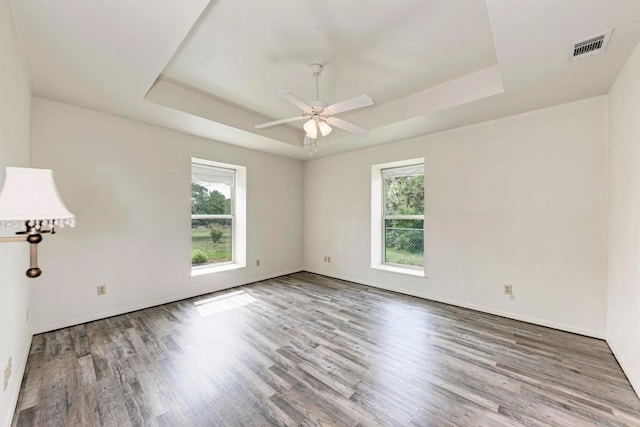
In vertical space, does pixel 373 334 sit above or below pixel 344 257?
below

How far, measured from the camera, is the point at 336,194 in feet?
16.6

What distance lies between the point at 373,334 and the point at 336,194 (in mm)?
2821

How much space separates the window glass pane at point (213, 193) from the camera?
4.18m

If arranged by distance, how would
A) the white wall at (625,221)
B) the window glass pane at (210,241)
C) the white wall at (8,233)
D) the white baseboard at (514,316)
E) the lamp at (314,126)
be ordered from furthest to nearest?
1. the window glass pane at (210,241)
2. the white baseboard at (514,316)
3. the lamp at (314,126)
4. the white wall at (625,221)
5. the white wall at (8,233)

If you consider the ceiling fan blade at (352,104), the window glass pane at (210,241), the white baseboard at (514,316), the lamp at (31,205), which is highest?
the ceiling fan blade at (352,104)

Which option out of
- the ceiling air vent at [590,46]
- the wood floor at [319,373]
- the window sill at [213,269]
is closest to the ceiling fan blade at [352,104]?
the ceiling air vent at [590,46]

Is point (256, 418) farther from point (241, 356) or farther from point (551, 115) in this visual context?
point (551, 115)

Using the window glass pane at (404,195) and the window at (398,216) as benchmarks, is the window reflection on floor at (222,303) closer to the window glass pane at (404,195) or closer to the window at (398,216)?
the window at (398,216)

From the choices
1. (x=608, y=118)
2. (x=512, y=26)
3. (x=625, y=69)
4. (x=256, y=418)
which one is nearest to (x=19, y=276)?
(x=256, y=418)

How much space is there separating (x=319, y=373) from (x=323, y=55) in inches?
108

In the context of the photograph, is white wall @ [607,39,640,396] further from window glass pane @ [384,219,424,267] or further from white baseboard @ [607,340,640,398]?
window glass pane @ [384,219,424,267]

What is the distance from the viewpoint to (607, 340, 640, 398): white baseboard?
185 cm

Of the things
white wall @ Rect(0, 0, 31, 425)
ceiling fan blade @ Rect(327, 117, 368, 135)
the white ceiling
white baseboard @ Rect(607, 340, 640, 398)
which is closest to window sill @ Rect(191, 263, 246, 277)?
white wall @ Rect(0, 0, 31, 425)

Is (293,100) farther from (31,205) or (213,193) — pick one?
(213,193)
